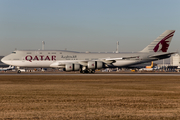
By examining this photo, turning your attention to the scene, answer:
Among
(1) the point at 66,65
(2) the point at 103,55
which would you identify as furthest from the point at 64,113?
(2) the point at 103,55

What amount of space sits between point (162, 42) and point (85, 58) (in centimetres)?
1887

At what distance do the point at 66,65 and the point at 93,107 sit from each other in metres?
44.1

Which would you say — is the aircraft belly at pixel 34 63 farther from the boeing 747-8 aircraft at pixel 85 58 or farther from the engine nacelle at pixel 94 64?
the engine nacelle at pixel 94 64

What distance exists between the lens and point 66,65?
5638 cm

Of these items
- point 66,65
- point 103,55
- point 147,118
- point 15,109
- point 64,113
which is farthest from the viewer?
point 103,55

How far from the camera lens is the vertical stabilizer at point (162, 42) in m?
61.6

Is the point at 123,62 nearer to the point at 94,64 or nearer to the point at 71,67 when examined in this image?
the point at 94,64

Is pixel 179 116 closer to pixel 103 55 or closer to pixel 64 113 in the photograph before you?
pixel 64 113

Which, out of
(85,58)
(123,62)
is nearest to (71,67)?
(85,58)

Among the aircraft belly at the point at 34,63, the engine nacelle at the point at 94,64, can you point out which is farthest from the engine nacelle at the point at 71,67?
the aircraft belly at the point at 34,63

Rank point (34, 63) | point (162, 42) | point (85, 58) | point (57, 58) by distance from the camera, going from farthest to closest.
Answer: point (162, 42), point (85, 58), point (57, 58), point (34, 63)

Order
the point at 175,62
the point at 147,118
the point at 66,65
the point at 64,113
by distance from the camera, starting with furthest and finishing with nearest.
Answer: the point at 175,62, the point at 66,65, the point at 64,113, the point at 147,118

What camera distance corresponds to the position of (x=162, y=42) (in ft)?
202

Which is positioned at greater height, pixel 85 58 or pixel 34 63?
pixel 85 58
